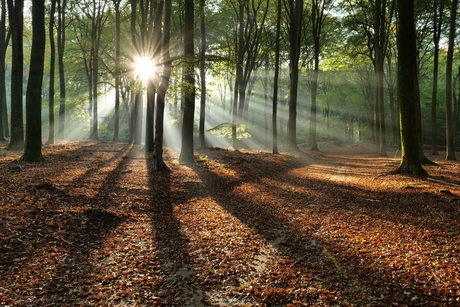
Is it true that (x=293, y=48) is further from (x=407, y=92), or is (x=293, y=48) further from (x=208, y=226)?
(x=208, y=226)

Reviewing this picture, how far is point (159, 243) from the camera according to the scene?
550 centimetres

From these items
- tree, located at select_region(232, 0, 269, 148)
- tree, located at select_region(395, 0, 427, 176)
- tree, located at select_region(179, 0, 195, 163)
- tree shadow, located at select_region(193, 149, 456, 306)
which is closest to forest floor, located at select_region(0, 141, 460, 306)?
tree shadow, located at select_region(193, 149, 456, 306)

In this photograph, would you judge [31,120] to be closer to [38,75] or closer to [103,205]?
[38,75]

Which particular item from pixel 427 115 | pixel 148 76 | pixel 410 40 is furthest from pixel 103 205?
pixel 427 115

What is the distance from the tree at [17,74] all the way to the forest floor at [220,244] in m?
6.03

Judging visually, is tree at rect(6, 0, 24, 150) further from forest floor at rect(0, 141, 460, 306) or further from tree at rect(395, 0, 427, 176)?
tree at rect(395, 0, 427, 176)

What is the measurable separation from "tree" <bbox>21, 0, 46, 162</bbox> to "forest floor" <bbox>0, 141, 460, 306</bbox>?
1884 mm

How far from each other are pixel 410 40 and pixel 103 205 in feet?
38.6

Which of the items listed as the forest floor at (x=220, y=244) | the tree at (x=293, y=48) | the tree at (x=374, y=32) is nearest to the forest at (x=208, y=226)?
the forest floor at (x=220, y=244)

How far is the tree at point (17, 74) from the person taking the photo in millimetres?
13586

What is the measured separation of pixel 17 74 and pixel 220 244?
1411cm

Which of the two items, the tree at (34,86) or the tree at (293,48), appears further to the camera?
the tree at (293,48)

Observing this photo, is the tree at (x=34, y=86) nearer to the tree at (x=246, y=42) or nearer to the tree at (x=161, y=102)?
the tree at (x=161, y=102)

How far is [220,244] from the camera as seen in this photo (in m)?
5.50
